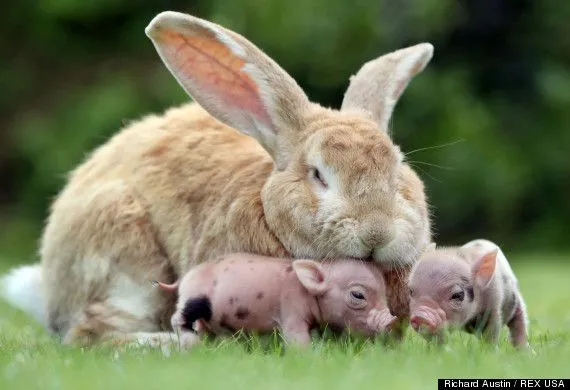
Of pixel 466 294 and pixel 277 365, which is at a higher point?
pixel 466 294

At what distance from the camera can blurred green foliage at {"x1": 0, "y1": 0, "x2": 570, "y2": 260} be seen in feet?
45.3

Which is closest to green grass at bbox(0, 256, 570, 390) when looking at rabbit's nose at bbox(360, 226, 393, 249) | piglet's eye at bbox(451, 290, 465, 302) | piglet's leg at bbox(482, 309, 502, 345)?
piglet's leg at bbox(482, 309, 502, 345)

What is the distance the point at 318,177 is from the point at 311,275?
476mm

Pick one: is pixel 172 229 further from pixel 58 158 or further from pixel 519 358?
pixel 58 158

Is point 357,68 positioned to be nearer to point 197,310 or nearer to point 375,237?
point 197,310

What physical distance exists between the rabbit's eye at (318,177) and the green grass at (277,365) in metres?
0.69

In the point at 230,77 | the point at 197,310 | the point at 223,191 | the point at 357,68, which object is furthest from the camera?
the point at 357,68

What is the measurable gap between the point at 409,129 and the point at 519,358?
9506mm

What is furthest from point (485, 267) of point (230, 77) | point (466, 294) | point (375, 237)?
point (230, 77)

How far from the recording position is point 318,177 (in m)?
5.56

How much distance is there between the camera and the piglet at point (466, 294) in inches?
206

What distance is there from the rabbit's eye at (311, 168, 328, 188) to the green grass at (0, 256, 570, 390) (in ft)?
2.26

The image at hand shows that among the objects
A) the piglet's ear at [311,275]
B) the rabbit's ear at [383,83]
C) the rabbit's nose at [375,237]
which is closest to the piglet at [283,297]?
the piglet's ear at [311,275]

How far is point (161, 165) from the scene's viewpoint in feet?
20.8
